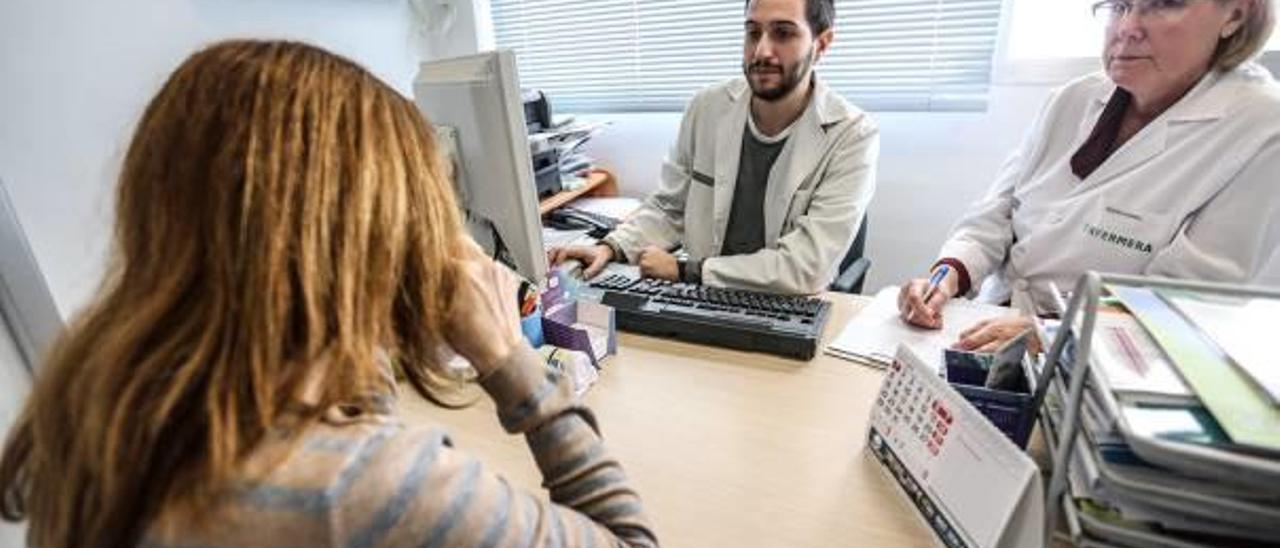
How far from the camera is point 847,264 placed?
1.71m

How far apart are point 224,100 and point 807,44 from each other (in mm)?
1428

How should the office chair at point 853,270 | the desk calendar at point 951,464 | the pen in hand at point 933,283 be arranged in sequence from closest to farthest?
the desk calendar at point 951,464 < the pen in hand at point 933,283 < the office chair at point 853,270

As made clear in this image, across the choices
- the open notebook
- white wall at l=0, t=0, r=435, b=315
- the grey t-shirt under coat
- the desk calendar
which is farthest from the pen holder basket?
white wall at l=0, t=0, r=435, b=315

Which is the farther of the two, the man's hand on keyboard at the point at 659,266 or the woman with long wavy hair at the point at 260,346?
the man's hand on keyboard at the point at 659,266

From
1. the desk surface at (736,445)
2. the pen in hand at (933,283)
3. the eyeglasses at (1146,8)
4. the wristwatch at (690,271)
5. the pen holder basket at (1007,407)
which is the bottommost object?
the wristwatch at (690,271)

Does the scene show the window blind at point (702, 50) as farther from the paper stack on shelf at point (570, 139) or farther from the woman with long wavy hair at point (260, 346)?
the woman with long wavy hair at point (260, 346)

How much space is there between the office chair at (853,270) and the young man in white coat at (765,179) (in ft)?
0.19

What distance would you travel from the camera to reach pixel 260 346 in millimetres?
433

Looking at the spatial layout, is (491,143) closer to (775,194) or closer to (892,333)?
(892,333)

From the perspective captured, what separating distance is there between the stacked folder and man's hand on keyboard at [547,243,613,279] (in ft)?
3.42

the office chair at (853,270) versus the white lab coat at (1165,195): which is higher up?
the white lab coat at (1165,195)

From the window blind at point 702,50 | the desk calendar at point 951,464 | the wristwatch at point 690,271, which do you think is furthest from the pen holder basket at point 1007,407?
the window blind at point 702,50

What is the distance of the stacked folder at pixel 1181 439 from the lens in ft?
1.49

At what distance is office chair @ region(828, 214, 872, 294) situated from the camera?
1.58m
